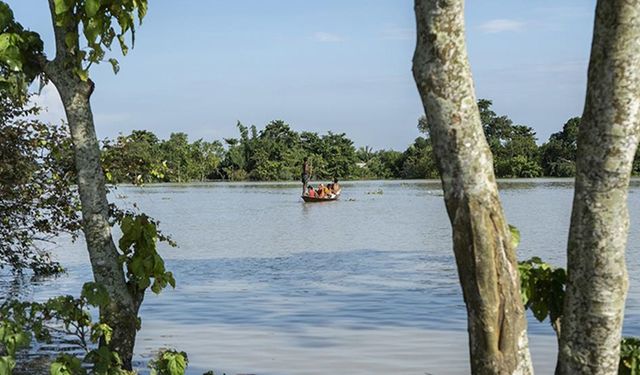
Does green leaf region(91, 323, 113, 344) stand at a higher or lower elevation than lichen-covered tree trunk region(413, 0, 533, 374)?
lower

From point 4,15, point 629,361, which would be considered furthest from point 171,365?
point 629,361

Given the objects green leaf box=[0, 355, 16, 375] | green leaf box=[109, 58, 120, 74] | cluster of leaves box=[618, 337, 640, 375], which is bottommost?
green leaf box=[0, 355, 16, 375]

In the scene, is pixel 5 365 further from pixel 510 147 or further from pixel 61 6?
pixel 510 147

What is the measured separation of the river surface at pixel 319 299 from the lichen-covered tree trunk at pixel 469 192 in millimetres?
4371

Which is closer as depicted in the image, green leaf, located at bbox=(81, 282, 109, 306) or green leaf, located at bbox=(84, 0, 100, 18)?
green leaf, located at bbox=(84, 0, 100, 18)

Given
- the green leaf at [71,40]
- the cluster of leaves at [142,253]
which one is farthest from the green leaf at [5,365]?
the green leaf at [71,40]

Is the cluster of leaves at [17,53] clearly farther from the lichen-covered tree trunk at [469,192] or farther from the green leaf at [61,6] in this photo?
the lichen-covered tree trunk at [469,192]

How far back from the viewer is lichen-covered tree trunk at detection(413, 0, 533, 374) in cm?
439

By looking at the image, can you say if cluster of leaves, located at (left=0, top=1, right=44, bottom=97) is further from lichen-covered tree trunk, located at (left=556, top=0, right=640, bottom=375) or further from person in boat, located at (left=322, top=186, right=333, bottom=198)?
person in boat, located at (left=322, top=186, right=333, bottom=198)

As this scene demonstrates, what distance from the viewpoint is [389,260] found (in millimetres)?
20078

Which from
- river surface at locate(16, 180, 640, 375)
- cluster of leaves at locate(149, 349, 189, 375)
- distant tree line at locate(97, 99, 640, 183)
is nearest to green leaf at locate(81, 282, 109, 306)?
cluster of leaves at locate(149, 349, 189, 375)

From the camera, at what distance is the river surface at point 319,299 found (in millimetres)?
9492

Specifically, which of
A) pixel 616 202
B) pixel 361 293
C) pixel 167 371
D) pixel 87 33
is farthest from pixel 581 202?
pixel 361 293

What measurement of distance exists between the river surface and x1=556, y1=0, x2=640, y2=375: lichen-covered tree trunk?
14.8 ft
